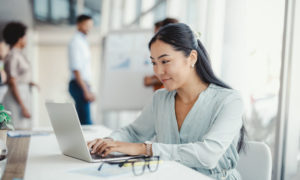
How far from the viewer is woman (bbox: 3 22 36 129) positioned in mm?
3490

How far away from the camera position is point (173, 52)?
4.66ft

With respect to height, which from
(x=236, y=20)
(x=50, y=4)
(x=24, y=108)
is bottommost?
(x=24, y=108)

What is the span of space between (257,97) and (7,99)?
8.23 feet

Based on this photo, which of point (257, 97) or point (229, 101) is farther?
point (257, 97)

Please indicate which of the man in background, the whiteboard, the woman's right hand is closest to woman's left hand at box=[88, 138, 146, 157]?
the whiteboard

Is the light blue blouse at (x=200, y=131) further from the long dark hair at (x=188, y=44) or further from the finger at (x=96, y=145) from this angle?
the finger at (x=96, y=145)

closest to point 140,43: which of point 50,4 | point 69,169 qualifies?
point 69,169

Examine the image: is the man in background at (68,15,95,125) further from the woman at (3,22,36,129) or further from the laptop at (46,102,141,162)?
the laptop at (46,102,141,162)

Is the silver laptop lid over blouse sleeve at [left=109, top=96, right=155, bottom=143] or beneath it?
Result: over

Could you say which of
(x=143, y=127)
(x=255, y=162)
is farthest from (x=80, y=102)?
(x=255, y=162)

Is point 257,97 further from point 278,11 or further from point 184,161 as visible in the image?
point 184,161

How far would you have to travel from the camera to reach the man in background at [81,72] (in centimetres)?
356

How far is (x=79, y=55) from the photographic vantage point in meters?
3.65

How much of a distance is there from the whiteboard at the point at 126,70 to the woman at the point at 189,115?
1.81 m
